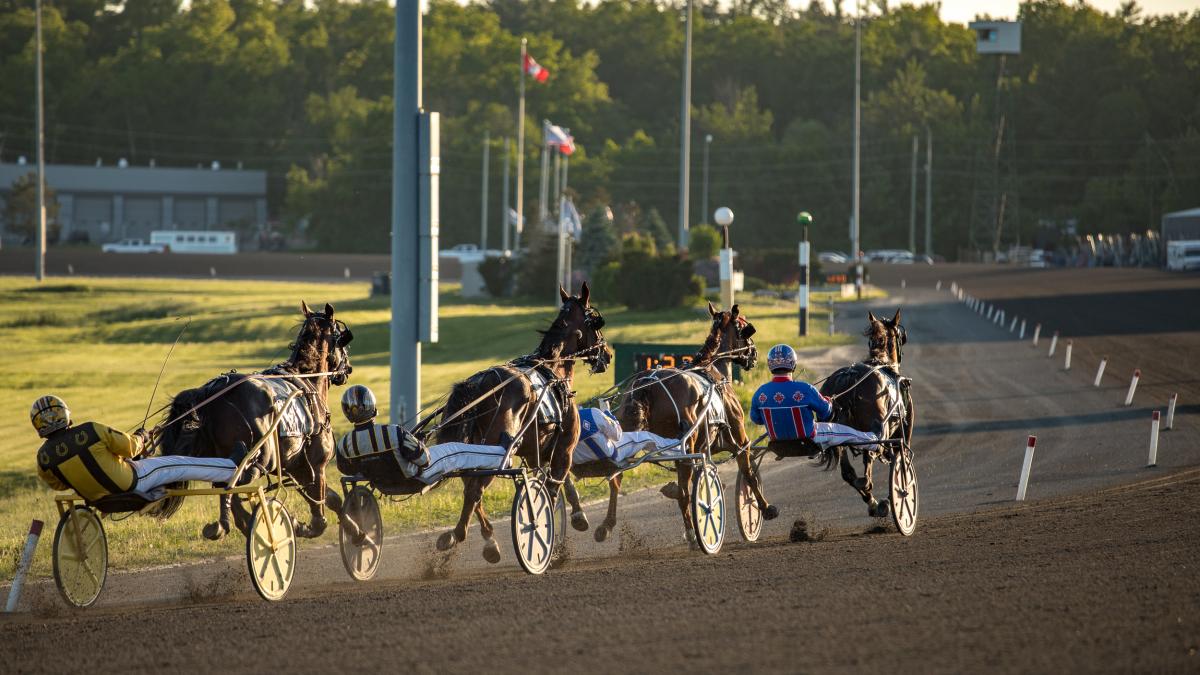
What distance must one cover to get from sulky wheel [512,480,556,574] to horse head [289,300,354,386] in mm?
2142

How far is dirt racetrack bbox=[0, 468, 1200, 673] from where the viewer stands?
8.55 meters

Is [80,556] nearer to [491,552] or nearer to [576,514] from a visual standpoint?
[491,552]

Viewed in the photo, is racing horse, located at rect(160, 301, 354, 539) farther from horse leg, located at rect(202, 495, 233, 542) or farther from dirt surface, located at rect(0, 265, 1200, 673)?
dirt surface, located at rect(0, 265, 1200, 673)

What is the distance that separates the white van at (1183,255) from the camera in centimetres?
7625

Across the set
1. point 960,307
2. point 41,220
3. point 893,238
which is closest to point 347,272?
point 41,220

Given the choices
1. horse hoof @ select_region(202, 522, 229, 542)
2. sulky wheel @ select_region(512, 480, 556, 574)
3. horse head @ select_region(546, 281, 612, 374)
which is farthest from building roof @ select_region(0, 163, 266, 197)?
sulky wheel @ select_region(512, 480, 556, 574)

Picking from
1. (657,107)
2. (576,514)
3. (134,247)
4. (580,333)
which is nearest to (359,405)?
(580,333)

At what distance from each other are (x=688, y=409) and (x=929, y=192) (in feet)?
296

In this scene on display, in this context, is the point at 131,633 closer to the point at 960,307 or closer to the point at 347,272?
the point at 960,307

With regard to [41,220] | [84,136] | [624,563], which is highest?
[84,136]

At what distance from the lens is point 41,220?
6406 centimetres

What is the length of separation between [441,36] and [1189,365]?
95.3 metres

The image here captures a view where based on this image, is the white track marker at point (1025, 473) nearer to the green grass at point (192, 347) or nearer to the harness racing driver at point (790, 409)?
the harness racing driver at point (790, 409)

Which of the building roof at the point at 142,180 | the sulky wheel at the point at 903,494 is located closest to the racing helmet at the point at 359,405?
the sulky wheel at the point at 903,494
